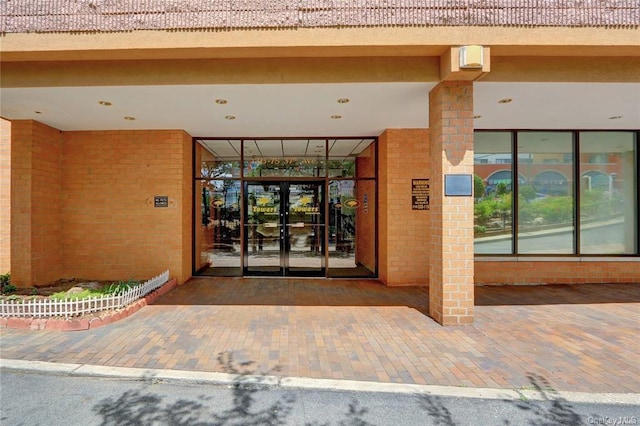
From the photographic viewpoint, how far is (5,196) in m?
7.14

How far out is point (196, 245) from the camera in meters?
8.49

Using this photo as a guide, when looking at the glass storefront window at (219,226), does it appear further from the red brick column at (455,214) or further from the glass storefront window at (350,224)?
the red brick column at (455,214)

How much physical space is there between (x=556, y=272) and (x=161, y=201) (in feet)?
29.5

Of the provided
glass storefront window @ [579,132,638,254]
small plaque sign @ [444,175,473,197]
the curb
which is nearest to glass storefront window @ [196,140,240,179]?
small plaque sign @ [444,175,473,197]

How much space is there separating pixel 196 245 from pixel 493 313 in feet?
21.8

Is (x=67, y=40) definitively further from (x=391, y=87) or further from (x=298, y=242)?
(x=298, y=242)

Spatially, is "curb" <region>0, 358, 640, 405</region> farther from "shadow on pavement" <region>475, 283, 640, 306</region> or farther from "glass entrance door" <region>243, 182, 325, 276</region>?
"glass entrance door" <region>243, 182, 325, 276</region>

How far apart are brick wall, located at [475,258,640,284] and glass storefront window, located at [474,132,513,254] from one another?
41 centimetres

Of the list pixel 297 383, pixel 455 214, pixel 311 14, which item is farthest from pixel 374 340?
pixel 311 14

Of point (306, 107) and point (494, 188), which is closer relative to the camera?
point (306, 107)

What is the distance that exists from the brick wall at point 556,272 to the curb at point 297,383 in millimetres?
4639

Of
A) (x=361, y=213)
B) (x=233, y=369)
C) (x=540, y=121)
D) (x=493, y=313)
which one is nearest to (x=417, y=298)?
(x=493, y=313)

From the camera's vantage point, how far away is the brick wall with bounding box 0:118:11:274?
7094 millimetres

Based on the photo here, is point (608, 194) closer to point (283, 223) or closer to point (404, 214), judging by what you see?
point (404, 214)
